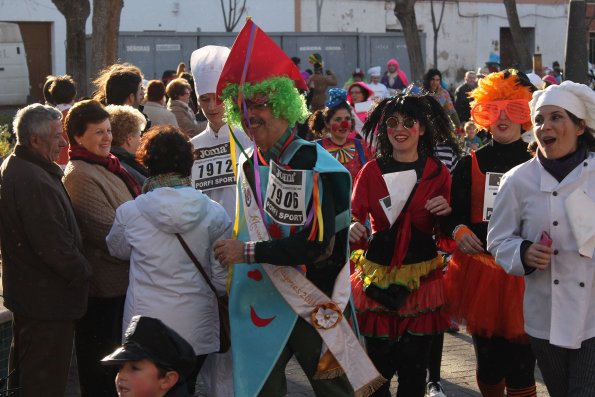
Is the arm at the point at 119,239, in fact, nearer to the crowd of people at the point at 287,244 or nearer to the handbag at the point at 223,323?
Result: the crowd of people at the point at 287,244

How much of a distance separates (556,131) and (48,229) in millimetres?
2461

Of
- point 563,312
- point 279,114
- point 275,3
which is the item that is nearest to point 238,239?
point 279,114

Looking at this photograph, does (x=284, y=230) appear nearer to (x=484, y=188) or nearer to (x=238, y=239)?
(x=238, y=239)

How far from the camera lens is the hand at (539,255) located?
14.4 ft

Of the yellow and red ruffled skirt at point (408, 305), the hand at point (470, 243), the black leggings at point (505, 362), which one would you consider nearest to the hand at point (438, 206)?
the hand at point (470, 243)

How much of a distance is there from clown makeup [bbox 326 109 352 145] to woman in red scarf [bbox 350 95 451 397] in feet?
7.19

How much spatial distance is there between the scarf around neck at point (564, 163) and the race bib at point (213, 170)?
213cm

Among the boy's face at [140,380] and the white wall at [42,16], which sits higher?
the white wall at [42,16]

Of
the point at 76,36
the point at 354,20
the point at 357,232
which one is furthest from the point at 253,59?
the point at 354,20

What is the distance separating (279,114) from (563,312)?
152 centimetres

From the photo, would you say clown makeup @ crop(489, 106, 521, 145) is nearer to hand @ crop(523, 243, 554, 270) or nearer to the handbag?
hand @ crop(523, 243, 554, 270)

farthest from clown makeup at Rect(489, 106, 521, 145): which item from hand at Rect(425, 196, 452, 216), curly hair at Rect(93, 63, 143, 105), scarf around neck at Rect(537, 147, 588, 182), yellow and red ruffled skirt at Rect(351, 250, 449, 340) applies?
curly hair at Rect(93, 63, 143, 105)

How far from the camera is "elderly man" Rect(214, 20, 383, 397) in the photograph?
4.45 m

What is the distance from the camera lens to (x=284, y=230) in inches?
177
